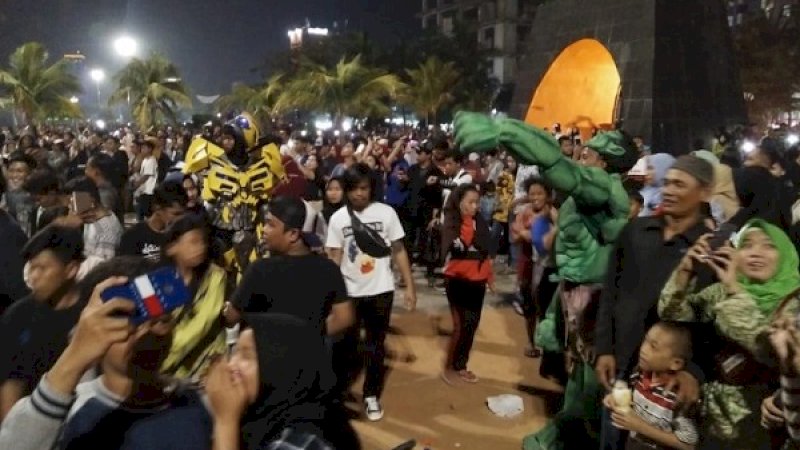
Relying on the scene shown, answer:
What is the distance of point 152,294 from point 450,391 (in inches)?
193

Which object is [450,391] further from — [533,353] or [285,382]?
[285,382]

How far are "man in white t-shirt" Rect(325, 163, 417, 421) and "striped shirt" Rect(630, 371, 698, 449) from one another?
2.46 metres

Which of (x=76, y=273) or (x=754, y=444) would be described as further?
(x=76, y=273)

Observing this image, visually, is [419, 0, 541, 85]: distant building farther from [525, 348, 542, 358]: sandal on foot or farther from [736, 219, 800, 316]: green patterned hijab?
[736, 219, 800, 316]: green patterned hijab

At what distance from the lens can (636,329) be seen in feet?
13.8

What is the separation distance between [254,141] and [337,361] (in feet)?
7.99

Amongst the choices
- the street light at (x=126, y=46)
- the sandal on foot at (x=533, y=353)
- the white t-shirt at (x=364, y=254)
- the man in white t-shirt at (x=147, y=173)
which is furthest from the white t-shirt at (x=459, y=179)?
the street light at (x=126, y=46)

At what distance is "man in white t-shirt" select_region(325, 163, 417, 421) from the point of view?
5930 mm

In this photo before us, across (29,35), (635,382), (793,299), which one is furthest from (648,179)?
(29,35)

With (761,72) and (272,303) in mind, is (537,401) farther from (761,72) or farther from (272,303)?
(761,72)

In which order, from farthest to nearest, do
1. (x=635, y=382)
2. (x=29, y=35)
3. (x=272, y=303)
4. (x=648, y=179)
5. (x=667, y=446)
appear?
1. (x=29, y=35)
2. (x=648, y=179)
3. (x=272, y=303)
4. (x=635, y=382)
5. (x=667, y=446)

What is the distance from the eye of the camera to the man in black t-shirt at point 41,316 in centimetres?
292

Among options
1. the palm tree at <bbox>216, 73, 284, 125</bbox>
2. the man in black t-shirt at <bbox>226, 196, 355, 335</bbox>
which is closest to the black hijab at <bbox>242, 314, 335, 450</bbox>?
the man in black t-shirt at <bbox>226, 196, 355, 335</bbox>

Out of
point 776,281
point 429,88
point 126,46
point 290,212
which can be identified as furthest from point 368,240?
point 429,88
